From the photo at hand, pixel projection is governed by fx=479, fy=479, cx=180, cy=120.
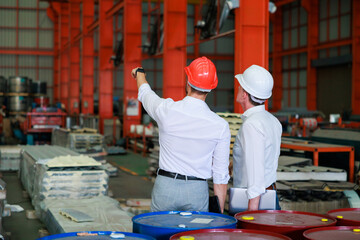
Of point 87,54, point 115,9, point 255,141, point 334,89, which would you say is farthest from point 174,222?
point 334,89

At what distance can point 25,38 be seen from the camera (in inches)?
1239

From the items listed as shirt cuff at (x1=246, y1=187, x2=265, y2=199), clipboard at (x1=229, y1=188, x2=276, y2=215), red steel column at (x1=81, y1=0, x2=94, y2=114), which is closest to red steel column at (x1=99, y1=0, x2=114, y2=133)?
red steel column at (x1=81, y1=0, x2=94, y2=114)

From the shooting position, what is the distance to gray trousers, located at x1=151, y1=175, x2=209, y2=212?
10.3ft

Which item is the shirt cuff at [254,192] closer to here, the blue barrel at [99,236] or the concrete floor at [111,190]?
the blue barrel at [99,236]

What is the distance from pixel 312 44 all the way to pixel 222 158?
82.9 ft

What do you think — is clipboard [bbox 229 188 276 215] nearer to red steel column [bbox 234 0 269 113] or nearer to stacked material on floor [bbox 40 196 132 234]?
stacked material on floor [bbox 40 196 132 234]

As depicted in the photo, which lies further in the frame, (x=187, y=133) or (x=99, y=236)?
(x=187, y=133)

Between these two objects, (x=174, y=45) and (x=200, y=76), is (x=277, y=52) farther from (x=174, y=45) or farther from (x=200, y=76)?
(x=200, y=76)

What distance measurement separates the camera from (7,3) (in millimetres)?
31094

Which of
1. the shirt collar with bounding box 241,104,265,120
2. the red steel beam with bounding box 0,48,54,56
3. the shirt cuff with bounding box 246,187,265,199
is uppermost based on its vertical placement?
the red steel beam with bounding box 0,48,54,56

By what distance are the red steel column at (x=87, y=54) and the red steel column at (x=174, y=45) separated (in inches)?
417

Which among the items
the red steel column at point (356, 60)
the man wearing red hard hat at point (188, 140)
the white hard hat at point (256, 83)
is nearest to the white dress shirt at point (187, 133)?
the man wearing red hard hat at point (188, 140)

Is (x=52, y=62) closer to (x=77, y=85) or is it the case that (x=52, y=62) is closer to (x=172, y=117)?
(x=77, y=85)

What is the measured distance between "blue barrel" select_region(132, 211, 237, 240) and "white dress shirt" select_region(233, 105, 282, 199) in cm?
48
